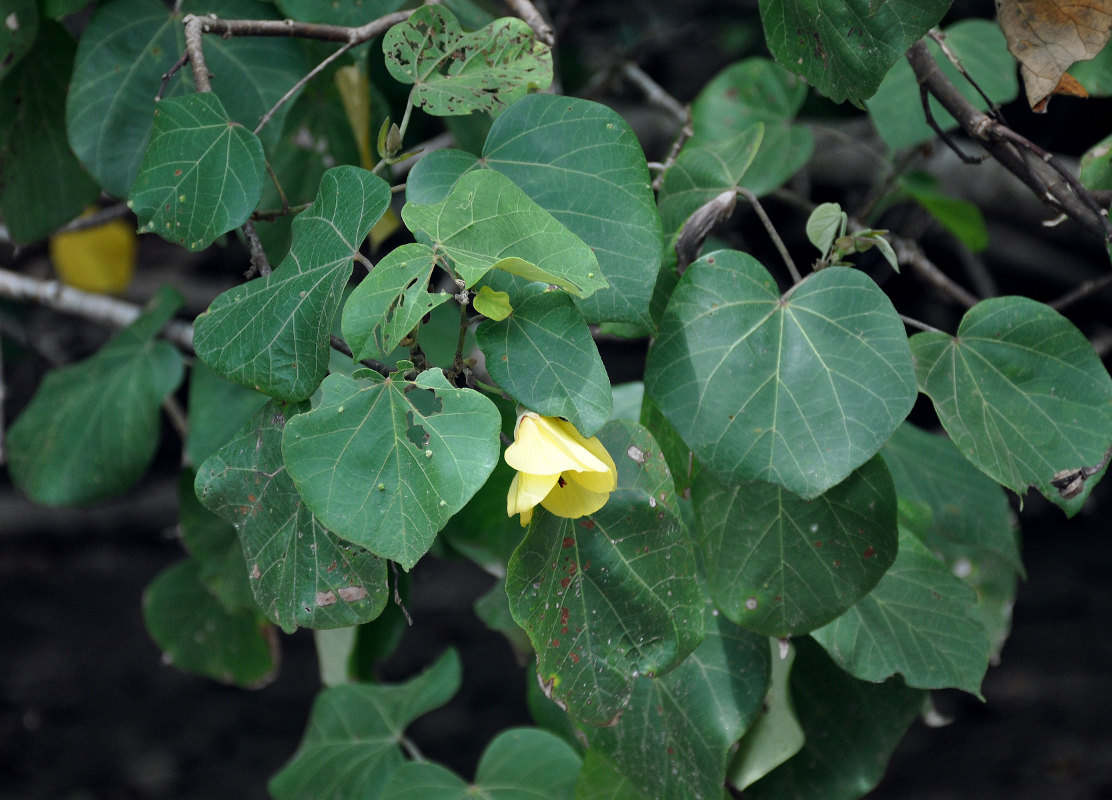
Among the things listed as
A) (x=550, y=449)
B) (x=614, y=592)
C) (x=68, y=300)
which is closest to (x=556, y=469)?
(x=550, y=449)

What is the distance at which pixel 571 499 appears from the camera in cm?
60

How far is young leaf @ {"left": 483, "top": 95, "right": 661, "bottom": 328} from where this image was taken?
66 centimetres

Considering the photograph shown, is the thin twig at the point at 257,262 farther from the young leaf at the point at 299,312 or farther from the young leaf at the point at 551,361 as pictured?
the young leaf at the point at 551,361

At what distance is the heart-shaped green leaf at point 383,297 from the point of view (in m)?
0.57

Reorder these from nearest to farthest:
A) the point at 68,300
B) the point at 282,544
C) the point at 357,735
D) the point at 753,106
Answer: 1. the point at 282,544
2. the point at 357,735
3. the point at 753,106
4. the point at 68,300

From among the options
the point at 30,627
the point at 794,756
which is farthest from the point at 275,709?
the point at 794,756

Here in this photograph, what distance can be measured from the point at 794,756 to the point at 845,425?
1.54 feet

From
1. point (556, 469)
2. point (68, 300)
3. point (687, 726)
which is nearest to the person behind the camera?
point (556, 469)

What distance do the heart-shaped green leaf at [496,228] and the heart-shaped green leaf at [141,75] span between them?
0.40 meters

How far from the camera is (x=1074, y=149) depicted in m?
1.91

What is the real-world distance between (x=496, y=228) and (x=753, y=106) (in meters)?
0.95

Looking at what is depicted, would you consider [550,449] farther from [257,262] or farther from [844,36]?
[844,36]

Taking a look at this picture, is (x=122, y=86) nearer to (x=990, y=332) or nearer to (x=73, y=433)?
(x=73, y=433)

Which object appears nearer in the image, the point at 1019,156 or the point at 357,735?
the point at 1019,156
